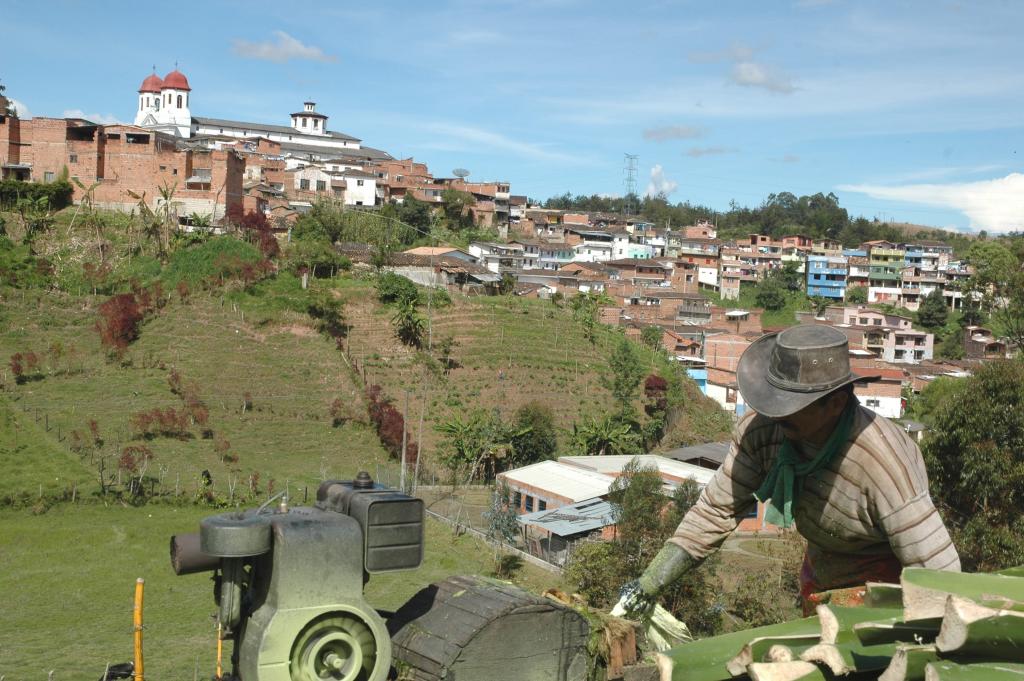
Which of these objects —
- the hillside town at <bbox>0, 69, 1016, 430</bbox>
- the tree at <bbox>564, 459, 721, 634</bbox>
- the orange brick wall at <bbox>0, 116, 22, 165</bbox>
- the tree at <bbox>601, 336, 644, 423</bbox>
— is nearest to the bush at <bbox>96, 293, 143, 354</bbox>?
the hillside town at <bbox>0, 69, 1016, 430</bbox>

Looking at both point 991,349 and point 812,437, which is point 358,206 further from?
point 812,437

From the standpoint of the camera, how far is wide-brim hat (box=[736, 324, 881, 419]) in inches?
77.0

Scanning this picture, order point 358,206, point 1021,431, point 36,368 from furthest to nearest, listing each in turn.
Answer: point 358,206, point 36,368, point 1021,431

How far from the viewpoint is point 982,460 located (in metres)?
12.7

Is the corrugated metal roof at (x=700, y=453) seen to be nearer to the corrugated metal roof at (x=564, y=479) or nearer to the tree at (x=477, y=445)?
the corrugated metal roof at (x=564, y=479)

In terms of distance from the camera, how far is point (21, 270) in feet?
91.5

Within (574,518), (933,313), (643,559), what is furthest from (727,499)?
(933,313)

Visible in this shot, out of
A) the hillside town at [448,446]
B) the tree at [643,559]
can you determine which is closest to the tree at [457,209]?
the hillside town at [448,446]

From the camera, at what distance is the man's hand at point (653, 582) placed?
2.27 meters

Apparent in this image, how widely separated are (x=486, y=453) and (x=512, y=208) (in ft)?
144

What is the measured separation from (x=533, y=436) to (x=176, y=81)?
4271 centimetres

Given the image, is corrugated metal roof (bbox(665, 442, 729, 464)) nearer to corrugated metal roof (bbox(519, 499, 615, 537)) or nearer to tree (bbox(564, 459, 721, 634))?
corrugated metal roof (bbox(519, 499, 615, 537))

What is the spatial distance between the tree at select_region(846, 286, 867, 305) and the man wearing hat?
191 feet

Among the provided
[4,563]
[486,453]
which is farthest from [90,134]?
[4,563]
